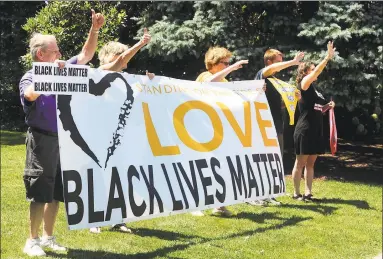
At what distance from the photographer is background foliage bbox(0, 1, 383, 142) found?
31.7 ft

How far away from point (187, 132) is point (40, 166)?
1.51 meters

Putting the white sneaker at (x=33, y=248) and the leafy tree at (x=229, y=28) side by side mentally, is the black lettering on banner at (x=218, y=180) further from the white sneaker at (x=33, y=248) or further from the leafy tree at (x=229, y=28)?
the leafy tree at (x=229, y=28)

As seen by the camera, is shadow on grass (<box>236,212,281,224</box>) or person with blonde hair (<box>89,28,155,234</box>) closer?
person with blonde hair (<box>89,28,155,234</box>)

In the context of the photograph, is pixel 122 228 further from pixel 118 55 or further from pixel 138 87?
pixel 118 55

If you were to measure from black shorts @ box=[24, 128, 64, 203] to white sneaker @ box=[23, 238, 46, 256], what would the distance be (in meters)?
0.42

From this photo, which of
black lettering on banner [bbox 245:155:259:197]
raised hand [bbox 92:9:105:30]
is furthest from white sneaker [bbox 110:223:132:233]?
raised hand [bbox 92:9:105:30]

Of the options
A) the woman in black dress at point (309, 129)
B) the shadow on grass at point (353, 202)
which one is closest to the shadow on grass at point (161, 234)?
the woman in black dress at point (309, 129)

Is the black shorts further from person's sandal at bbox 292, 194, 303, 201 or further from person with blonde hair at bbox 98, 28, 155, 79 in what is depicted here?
person's sandal at bbox 292, 194, 303, 201

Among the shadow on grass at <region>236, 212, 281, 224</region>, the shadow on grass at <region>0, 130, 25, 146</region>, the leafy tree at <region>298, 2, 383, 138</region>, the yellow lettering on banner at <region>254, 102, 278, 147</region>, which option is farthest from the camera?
the shadow on grass at <region>0, 130, 25, 146</region>

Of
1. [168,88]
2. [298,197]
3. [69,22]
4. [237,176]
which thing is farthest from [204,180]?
[69,22]

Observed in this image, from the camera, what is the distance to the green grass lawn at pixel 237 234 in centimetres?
→ 505

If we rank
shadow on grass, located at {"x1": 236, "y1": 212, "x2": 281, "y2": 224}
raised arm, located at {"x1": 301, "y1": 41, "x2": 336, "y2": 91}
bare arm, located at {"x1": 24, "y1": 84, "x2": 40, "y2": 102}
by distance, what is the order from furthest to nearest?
raised arm, located at {"x1": 301, "y1": 41, "x2": 336, "y2": 91}
shadow on grass, located at {"x1": 236, "y1": 212, "x2": 281, "y2": 224}
bare arm, located at {"x1": 24, "y1": 84, "x2": 40, "y2": 102}

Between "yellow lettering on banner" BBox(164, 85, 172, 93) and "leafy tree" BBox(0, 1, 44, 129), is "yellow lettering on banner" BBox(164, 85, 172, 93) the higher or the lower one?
the lower one

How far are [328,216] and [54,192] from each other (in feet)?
12.0
